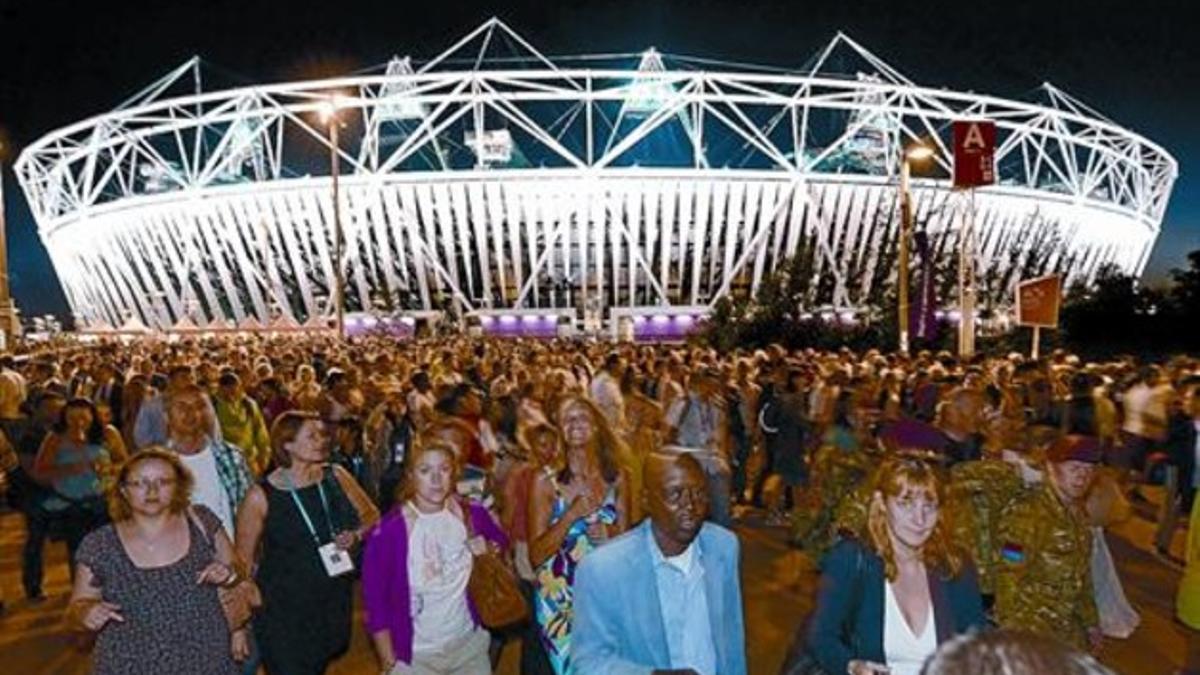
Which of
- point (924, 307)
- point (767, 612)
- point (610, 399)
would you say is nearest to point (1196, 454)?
point (767, 612)

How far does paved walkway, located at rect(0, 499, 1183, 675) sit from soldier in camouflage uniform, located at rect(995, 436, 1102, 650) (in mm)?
3010

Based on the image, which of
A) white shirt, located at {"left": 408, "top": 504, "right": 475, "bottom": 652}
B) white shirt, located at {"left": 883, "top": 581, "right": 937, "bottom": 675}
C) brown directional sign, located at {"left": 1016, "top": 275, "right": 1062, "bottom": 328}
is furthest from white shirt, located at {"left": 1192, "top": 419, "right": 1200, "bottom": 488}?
brown directional sign, located at {"left": 1016, "top": 275, "right": 1062, "bottom": 328}

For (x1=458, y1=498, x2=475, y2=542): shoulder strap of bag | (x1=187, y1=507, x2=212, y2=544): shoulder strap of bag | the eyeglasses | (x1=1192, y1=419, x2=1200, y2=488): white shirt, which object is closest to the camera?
the eyeglasses

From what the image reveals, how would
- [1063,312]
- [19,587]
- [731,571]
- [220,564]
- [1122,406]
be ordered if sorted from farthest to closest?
[1063,312], [1122,406], [19,587], [220,564], [731,571]

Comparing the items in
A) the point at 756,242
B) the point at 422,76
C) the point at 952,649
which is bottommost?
the point at 756,242

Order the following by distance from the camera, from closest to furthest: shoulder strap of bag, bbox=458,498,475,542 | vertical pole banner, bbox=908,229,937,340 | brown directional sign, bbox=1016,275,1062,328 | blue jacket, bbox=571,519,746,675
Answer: blue jacket, bbox=571,519,746,675 → shoulder strap of bag, bbox=458,498,475,542 → brown directional sign, bbox=1016,275,1062,328 → vertical pole banner, bbox=908,229,937,340

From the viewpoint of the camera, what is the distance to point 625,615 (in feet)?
10.2

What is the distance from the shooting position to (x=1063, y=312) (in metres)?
26.3

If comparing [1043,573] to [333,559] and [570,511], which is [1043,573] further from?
[333,559]

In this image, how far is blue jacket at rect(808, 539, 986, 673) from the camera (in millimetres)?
3412

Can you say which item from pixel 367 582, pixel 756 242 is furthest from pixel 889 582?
pixel 756 242

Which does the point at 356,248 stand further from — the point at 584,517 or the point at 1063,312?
the point at 584,517

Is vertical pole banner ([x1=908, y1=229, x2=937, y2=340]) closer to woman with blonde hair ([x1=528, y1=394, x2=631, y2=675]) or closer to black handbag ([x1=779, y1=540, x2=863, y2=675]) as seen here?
woman with blonde hair ([x1=528, y1=394, x2=631, y2=675])

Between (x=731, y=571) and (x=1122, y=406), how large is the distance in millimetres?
9450
